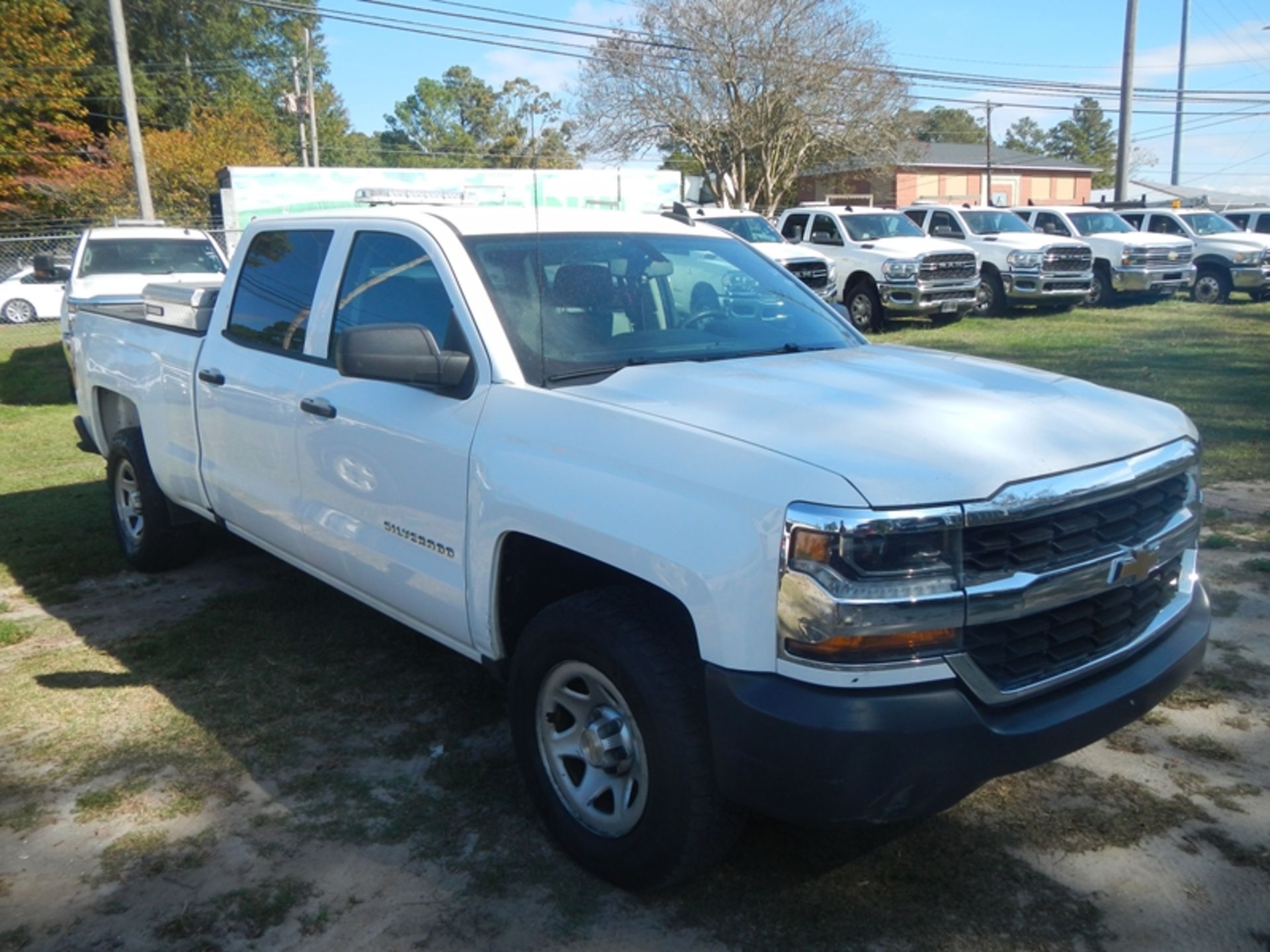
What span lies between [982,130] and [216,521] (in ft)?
314

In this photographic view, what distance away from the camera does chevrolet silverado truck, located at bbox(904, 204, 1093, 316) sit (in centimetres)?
1902

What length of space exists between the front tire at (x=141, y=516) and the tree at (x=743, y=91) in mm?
29544

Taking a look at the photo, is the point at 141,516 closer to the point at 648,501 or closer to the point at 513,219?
the point at 513,219

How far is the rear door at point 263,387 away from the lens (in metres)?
4.53

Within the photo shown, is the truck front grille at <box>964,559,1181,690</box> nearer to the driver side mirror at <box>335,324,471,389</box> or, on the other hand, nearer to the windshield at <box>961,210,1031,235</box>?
the driver side mirror at <box>335,324,471,389</box>

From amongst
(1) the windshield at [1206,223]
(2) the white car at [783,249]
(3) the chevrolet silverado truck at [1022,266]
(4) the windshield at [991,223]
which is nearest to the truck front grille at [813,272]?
(2) the white car at [783,249]

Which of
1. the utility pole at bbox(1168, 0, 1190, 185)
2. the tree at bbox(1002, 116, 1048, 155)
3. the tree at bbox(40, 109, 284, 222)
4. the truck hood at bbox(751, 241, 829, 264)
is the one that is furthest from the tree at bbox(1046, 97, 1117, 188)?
the truck hood at bbox(751, 241, 829, 264)

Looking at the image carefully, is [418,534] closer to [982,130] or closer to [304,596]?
[304,596]

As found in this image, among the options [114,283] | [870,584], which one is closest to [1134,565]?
[870,584]

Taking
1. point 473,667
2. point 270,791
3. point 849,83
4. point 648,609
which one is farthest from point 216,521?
point 849,83

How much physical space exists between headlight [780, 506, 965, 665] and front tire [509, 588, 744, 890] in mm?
419

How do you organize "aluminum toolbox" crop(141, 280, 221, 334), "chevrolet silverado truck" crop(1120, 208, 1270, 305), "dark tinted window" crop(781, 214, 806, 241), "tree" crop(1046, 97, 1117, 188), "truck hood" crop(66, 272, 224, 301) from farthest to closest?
1. "tree" crop(1046, 97, 1117, 188)
2. "chevrolet silverado truck" crop(1120, 208, 1270, 305)
3. "dark tinted window" crop(781, 214, 806, 241)
4. "truck hood" crop(66, 272, 224, 301)
5. "aluminum toolbox" crop(141, 280, 221, 334)

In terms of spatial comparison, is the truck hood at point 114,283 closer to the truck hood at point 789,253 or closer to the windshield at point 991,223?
the truck hood at point 789,253

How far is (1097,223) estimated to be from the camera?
2181 cm
